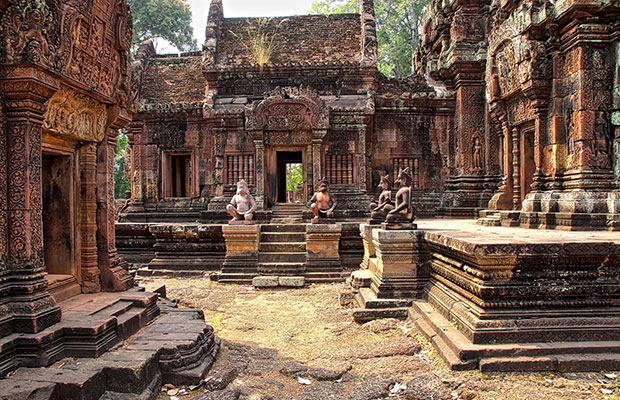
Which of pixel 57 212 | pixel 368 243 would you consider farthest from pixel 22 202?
pixel 368 243

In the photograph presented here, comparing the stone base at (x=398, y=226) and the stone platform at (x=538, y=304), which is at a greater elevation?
the stone base at (x=398, y=226)

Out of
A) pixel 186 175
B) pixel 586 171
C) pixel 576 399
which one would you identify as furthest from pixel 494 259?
pixel 186 175

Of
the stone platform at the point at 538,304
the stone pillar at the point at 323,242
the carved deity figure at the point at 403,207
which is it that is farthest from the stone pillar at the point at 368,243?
the stone platform at the point at 538,304

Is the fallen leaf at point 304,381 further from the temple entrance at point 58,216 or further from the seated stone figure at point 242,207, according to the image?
the seated stone figure at point 242,207

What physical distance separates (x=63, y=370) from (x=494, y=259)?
388 cm

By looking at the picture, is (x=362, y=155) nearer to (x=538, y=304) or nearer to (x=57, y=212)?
(x=538, y=304)

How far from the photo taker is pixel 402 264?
6.38 m

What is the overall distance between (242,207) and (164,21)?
21.9 m

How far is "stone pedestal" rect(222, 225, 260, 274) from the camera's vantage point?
949 cm

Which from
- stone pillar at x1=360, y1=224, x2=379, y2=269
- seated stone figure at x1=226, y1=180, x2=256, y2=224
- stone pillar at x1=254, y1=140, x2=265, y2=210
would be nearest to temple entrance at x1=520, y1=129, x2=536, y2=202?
stone pillar at x1=360, y1=224, x2=379, y2=269

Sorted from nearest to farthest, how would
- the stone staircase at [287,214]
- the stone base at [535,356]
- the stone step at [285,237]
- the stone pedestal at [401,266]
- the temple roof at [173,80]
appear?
the stone base at [535,356]
the stone pedestal at [401,266]
the stone step at [285,237]
the stone staircase at [287,214]
the temple roof at [173,80]

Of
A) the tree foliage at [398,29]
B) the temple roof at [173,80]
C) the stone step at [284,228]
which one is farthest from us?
the tree foliage at [398,29]

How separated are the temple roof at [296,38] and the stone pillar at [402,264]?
Result: 339 inches

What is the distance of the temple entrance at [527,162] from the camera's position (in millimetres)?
9391
